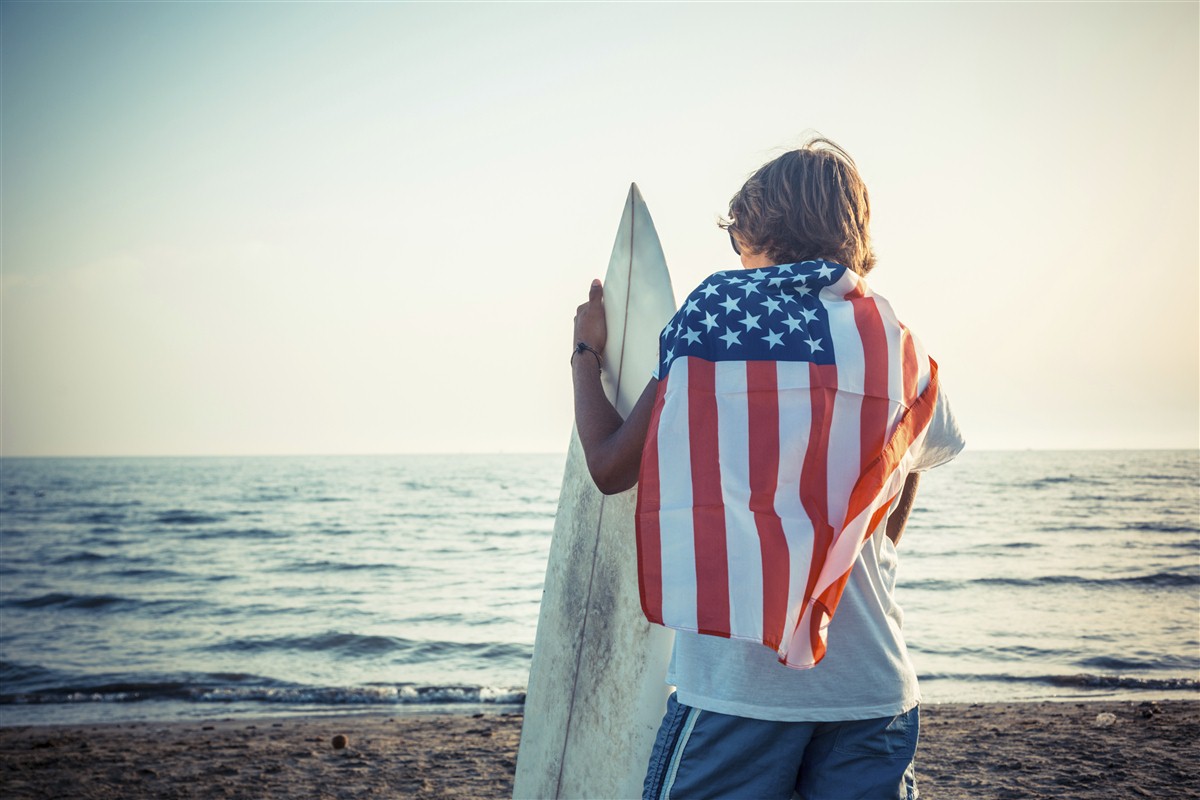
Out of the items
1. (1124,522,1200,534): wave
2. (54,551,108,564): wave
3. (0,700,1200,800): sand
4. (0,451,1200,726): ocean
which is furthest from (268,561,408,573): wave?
Result: (1124,522,1200,534): wave

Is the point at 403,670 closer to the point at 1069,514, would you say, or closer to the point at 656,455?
the point at 656,455

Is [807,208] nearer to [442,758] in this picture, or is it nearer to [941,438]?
[941,438]

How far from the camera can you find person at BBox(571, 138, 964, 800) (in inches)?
48.7

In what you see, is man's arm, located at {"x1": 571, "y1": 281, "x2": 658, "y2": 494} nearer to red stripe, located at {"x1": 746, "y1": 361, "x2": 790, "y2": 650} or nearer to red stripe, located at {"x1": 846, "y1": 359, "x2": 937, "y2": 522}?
red stripe, located at {"x1": 746, "y1": 361, "x2": 790, "y2": 650}

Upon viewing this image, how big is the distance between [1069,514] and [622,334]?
23193 millimetres

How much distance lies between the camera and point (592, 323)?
1.88 metres

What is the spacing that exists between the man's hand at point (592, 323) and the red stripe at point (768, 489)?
1.99 ft

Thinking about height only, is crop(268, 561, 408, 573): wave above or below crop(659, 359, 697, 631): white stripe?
below

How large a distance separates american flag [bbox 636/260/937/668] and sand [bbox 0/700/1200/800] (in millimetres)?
3017

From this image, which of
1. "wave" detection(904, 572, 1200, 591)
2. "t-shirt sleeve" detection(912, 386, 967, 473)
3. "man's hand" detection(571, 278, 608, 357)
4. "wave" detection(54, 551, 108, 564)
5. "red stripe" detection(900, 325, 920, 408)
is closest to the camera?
"red stripe" detection(900, 325, 920, 408)

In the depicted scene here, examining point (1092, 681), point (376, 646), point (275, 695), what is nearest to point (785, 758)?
point (275, 695)

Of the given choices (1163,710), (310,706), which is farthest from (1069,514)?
(310,706)

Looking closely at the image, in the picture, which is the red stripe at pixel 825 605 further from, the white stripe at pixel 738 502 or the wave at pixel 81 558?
the wave at pixel 81 558

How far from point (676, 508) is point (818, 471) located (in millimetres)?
224
